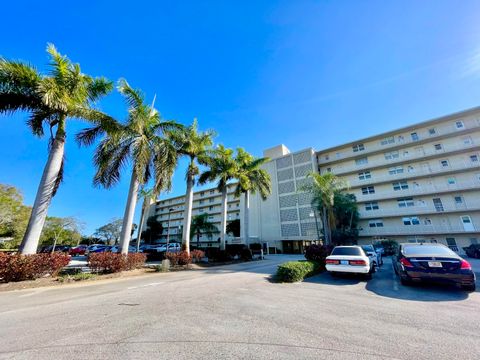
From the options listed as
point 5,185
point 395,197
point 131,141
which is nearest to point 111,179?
point 131,141

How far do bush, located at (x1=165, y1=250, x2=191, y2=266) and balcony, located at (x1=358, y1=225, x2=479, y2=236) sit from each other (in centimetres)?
3081

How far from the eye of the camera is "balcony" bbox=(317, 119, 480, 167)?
3093 cm

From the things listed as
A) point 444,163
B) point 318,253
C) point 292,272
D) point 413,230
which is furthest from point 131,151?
point 444,163

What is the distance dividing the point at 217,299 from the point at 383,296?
16.7 feet

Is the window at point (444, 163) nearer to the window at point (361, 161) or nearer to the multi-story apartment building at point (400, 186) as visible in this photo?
Answer: the multi-story apartment building at point (400, 186)

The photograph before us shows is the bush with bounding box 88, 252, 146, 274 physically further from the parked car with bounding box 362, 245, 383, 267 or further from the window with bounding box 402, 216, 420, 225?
the window with bounding box 402, 216, 420, 225

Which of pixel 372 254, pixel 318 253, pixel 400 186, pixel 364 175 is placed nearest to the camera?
pixel 372 254

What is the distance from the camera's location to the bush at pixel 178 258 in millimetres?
15234

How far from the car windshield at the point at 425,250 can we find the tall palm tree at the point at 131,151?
13083 millimetres

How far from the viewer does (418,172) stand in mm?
32625

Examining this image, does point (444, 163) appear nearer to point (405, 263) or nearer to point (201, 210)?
point (405, 263)

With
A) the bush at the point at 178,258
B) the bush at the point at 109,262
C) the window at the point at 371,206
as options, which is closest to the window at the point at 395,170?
the window at the point at 371,206

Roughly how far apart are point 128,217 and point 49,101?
684 cm

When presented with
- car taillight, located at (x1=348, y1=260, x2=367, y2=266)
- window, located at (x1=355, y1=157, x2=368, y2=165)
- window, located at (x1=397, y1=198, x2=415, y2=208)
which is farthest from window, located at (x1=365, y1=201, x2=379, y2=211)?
car taillight, located at (x1=348, y1=260, x2=367, y2=266)
